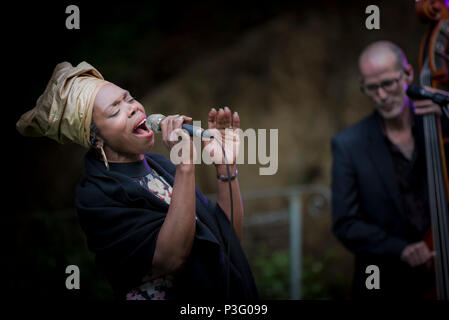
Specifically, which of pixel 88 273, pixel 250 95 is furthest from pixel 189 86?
pixel 88 273

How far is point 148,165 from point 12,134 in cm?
349

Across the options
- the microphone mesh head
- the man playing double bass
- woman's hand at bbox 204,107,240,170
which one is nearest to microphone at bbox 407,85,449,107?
the man playing double bass

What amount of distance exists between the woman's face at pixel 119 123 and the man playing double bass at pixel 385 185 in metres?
1.61

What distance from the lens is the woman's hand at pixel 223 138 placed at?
75.8 inches

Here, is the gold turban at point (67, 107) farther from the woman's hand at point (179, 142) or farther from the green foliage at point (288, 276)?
the green foliage at point (288, 276)

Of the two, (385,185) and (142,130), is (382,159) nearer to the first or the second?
(385,185)

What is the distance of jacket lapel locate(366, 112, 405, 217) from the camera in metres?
2.73

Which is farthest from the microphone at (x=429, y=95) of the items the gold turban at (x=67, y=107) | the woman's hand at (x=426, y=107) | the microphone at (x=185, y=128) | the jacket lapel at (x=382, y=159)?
the gold turban at (x=67, y=107)

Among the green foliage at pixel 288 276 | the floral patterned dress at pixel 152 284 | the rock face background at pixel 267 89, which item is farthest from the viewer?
the rock face background at pixel 267 89

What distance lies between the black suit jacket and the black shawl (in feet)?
3.91

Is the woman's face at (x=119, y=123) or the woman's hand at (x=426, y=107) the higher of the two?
the woman's hand at (x=426, y=107)

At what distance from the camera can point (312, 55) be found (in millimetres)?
5270

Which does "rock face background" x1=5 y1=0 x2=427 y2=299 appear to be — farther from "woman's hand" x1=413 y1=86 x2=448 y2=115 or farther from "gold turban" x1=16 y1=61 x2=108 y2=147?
"gold turban" x1=16 y1=61 x2=108 y2=147

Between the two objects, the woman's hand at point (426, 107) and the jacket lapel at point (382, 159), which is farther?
the jacket lapel at point (382, 159)
